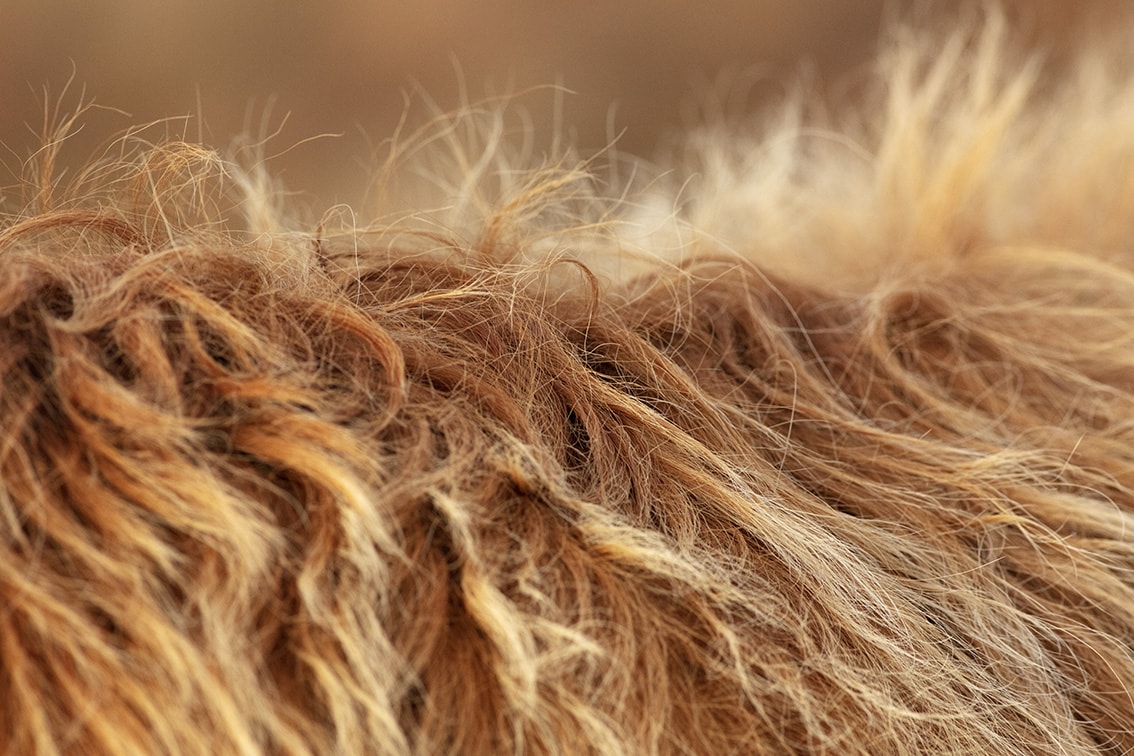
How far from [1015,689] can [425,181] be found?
670mm

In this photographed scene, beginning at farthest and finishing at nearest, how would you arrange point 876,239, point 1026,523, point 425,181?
point 425,181, point 876,239, point 1026,523

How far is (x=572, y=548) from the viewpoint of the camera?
1.16 feet

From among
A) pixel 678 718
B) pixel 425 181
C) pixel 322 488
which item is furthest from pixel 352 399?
pixel 425 181

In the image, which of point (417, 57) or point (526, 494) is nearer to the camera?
point (526, 494)

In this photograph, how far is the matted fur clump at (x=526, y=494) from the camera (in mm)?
301

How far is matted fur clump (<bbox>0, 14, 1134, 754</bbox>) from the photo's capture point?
A: 301 mm

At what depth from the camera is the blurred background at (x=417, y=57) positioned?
1.21 m

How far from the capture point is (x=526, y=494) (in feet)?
1.19

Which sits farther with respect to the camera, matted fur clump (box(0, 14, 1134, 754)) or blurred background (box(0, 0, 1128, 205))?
blurred background (box(0, 0, 1128, 205))

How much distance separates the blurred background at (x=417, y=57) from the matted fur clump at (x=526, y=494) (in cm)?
A: 67

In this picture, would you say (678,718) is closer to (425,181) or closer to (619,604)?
(619,604)

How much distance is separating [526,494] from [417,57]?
113cm

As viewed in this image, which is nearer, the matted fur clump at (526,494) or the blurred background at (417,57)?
the matted fur clump at (526,494)

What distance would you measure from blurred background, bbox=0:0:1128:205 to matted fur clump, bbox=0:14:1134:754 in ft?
2.19
